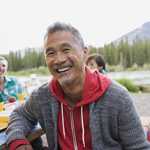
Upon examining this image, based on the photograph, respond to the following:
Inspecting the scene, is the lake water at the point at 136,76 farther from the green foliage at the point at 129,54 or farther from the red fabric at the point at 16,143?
the red fabric at the point at 16,143

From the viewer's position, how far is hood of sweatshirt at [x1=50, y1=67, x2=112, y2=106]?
1242mm

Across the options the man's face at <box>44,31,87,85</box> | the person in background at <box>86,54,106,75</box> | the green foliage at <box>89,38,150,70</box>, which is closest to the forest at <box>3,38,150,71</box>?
the green foliage at <box>89,38,150,70</box>

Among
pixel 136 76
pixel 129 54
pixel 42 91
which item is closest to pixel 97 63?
pixel 42 91

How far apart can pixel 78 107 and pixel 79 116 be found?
42 mm

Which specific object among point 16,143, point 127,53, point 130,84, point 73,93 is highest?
point 73,93

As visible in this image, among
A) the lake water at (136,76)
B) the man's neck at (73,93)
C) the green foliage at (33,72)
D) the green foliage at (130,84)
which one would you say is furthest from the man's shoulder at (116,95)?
the green foliage at (130,84)

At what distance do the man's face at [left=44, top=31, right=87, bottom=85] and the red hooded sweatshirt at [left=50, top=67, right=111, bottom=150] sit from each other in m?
0.09

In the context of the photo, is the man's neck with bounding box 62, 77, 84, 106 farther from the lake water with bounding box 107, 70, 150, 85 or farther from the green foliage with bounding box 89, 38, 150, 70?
the lake water with bounding box 107, 70, 150, 85

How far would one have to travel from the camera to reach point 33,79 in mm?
3850

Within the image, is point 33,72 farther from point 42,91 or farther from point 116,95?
point 116,95

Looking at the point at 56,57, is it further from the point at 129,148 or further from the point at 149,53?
the point at 149,53

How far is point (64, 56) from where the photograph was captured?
1.23 m

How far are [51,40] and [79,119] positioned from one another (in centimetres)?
37

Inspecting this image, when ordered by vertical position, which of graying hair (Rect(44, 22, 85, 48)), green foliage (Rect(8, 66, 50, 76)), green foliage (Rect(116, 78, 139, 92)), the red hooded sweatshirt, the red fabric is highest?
graying hair (Rect(44, 22, 85, 48))
